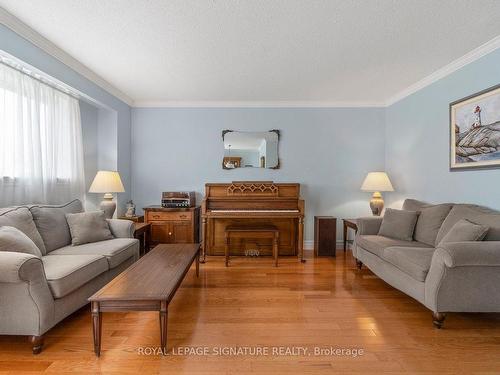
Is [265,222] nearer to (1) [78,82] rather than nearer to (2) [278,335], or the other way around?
(2) [278,335]

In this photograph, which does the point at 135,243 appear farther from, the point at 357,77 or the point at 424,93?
the point at 424,93

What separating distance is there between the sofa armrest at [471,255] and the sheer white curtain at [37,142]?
367cm

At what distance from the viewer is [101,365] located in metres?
1.54

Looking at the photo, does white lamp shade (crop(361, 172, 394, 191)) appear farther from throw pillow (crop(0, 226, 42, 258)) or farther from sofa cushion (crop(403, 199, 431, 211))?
throw pillow (crop(0, 226, 42, 258))

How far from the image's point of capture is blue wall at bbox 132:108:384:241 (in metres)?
4.13

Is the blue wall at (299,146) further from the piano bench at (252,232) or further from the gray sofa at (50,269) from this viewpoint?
the gray sofa at (50,269)

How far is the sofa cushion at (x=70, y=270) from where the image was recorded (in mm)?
1735

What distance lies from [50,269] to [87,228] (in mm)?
842

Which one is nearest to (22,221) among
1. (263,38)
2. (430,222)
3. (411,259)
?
(263,38)

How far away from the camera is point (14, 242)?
1.80 meters

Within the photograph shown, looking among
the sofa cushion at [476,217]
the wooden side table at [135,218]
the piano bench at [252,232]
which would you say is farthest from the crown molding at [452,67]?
the wooden side table at [135,218]

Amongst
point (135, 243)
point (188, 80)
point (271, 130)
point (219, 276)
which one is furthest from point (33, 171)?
point (271, 130)

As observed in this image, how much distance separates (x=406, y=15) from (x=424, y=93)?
1666 mm

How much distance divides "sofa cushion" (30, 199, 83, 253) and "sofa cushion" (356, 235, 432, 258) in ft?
10.3
